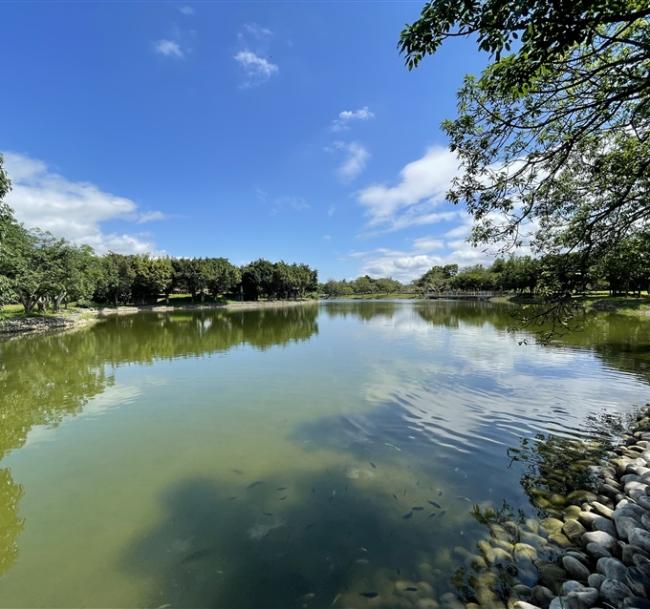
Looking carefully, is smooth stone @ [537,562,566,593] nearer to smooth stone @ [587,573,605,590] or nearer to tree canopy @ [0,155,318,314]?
smooth stone @ [587,573,605,590]

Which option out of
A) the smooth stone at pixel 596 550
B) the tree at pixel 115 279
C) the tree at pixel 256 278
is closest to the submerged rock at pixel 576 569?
the smooth stone at pixel 596 550

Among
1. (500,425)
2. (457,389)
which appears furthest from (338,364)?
(500,425)

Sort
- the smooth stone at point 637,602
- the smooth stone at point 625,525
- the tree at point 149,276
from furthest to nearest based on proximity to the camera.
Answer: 1. the tree at point 149,276
2. the smooth stone at point 625,525
3. the smooth stone at point 637,602

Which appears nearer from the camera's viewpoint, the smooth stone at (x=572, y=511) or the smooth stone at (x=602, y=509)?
the smooth stone at (x=602, y=509)

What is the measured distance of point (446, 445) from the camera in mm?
7672

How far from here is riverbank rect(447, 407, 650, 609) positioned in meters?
3.32

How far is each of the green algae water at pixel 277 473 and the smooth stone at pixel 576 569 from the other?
108 cm

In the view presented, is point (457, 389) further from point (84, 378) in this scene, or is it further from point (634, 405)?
point (84, 378)

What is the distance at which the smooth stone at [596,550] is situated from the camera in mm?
3885

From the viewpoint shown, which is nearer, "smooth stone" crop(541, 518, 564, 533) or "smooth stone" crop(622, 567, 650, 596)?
"smooth stone" crop(622, 567, 650, 596)

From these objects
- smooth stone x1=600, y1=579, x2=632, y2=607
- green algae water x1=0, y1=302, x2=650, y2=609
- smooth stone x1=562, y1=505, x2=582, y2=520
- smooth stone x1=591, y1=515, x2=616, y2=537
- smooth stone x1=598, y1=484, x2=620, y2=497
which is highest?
smooth stone x1=600, y1=579, x2=632, y2=607

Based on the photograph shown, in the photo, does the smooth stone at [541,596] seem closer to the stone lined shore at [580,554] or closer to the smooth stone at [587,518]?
the stone lined shore at [580,554]

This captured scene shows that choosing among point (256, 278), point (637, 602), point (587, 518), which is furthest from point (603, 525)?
point (256, 278)

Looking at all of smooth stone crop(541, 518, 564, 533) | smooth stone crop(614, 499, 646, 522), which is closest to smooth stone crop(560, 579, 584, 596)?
smooth stone crop(541, 518, 564, 533)
